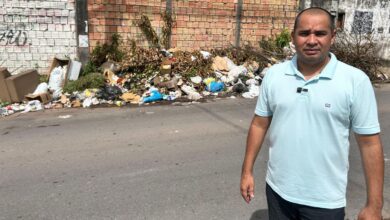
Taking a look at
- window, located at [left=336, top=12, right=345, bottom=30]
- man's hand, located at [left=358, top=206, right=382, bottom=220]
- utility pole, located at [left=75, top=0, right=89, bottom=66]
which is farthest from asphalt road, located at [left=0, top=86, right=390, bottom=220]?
window, located at [left=336, top=12, right=345, bottom=30]

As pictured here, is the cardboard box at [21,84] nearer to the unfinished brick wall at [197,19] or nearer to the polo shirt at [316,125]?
the unfinished brick wall at [197,19]

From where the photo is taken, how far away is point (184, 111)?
7.91m

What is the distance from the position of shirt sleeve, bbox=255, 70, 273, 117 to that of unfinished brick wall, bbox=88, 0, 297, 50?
32.5ft

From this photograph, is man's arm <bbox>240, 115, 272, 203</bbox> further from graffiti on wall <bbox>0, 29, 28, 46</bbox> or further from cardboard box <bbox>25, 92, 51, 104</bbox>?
graffiti on wall <bbox>0, 29, 28, 46</bbox>

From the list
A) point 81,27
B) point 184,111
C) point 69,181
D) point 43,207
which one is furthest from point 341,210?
point 81,27

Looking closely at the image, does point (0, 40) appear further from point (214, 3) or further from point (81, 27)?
point (214, 3)

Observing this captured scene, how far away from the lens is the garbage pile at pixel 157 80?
8.90 metres

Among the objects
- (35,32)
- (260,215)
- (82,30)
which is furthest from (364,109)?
(35,32)

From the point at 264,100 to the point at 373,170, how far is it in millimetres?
648

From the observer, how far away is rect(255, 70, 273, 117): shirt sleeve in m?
2.10

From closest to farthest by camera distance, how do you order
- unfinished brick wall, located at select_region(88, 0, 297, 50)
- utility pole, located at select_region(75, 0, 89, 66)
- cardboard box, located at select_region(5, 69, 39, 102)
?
1. cardboard box, located at select_region(5, 69, 39, 102)
2. utility pole, located at select_region(75, 0, 89, 66)
3. unfinished brick wall, located at select_region(88, 0, 297, 50)

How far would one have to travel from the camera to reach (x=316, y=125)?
6.19 ft

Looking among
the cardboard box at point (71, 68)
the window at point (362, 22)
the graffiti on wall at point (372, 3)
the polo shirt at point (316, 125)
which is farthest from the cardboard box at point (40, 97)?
the graffiti on wall at point (372, 3)

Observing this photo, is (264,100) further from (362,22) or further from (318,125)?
(362,22)
